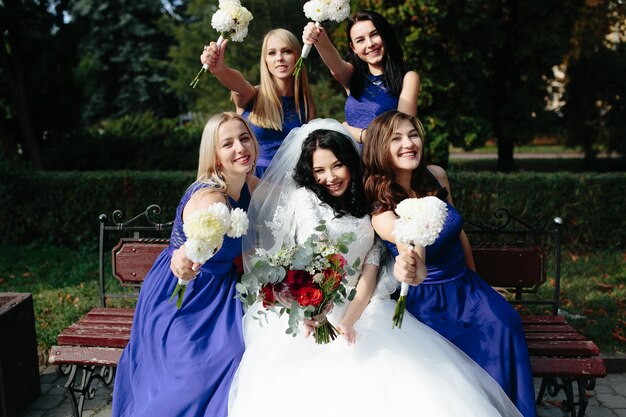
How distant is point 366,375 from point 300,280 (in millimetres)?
551

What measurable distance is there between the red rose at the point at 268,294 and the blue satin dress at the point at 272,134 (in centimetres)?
171

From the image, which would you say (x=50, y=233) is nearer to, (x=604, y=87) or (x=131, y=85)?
(x=604, y=87)

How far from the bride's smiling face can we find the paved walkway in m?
2.33

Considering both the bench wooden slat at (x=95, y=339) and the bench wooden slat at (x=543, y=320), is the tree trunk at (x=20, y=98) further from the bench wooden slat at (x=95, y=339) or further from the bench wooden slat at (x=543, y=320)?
the bench wooden slat at (x=543, y=320)

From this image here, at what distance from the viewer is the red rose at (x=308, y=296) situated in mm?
2594

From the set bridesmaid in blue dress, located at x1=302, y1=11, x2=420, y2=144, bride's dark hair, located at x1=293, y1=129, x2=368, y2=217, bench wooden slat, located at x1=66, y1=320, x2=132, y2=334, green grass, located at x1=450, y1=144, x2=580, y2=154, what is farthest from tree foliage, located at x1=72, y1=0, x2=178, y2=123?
bride's dark hair, located at x1=293, y1=129, x2=368, y2=217

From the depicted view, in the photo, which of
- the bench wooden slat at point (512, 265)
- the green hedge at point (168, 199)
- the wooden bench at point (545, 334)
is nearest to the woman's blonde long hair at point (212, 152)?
the wooden bench at point (545, 334)

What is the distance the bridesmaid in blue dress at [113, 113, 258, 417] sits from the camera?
3008mm

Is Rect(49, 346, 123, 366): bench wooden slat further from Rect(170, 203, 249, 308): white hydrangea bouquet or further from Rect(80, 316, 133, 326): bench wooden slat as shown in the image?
Rect(170, 203, 249, 308): white hydrangea bouquet

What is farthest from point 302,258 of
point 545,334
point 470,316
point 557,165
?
point 557,165

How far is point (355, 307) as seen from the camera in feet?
10.1

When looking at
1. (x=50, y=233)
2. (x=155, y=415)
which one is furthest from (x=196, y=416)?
(x=50, y=233)

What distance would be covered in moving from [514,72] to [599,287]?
31.1 feet

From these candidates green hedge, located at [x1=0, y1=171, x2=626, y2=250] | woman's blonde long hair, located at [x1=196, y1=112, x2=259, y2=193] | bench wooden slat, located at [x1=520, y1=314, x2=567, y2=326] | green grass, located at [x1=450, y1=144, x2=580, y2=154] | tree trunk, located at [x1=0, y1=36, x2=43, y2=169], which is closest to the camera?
woman's blonde long hair, located at [x1=196, y1=112, x2=259, y2=193]
